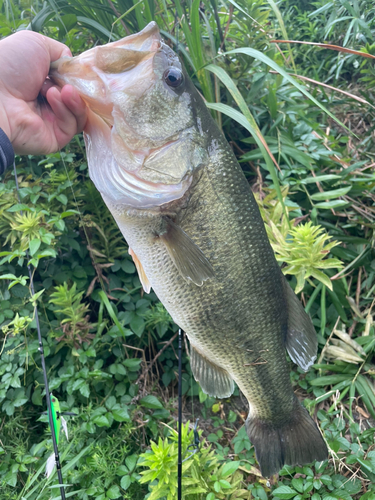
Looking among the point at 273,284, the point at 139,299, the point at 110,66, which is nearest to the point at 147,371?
the point at 139,299

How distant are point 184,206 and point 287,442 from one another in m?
0.91

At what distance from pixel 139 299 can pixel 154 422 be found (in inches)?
24.4

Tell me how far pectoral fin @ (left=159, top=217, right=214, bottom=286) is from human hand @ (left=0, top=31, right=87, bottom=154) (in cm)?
42

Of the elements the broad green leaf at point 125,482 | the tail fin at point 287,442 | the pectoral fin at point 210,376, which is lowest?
the broad green leaf at point 125,482

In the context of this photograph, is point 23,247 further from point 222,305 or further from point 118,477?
point 118,477

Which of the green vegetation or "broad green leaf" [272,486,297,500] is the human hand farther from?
"broad green leaf" [272,486,297,500]

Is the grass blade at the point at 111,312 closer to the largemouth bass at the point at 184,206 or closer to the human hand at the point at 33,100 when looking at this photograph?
the largemouth bass at the point at 184,206

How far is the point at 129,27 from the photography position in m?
1.57

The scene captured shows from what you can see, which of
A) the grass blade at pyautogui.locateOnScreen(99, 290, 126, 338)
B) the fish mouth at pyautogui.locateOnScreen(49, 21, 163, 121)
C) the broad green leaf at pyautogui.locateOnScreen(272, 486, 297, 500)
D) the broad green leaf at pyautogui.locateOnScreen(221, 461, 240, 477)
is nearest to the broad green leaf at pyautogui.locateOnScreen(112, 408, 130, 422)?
the grass blade at pyautogui.locateOnScreen(99, 290, 126, 338)

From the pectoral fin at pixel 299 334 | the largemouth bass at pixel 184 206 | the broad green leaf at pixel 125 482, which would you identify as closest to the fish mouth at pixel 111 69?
the largemouth bass at pixel 184 206

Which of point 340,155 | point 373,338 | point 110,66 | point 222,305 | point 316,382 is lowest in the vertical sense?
point 316,382

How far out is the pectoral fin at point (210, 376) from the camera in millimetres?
1122

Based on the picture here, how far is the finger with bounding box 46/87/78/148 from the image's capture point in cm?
88

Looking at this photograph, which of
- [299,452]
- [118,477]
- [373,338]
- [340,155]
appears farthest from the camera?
[340,155]
